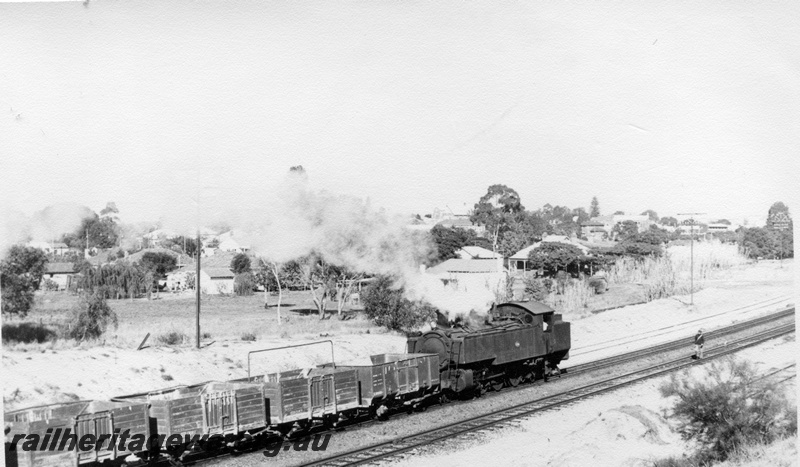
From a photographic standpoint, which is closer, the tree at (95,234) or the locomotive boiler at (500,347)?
the locomotive boiler at (500,347)

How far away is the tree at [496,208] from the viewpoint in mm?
18891

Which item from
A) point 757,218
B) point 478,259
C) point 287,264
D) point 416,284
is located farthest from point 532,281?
point 757,218

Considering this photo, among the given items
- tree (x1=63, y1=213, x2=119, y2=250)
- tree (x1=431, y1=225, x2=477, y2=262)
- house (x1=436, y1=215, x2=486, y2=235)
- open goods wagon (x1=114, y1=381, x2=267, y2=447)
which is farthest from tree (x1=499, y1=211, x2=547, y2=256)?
open goods wagon (x1=114, y1=381, x2=267, y2=447)

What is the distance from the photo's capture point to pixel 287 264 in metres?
28.5

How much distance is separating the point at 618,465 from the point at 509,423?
103 inches

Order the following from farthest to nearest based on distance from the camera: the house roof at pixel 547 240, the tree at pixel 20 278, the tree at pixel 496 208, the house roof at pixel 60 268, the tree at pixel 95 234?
the house roof at pixel 547 240 → the tree at pixel 95 234 → the house roof at pixel 60 268 → the tree at pixel 496 208 → the tree at pixel 20 278

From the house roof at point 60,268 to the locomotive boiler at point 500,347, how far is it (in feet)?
39.2

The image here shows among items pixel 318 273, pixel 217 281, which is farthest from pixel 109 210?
pixel 217 281

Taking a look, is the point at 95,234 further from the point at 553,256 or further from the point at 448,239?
the point at 553,256

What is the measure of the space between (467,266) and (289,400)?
1417 cm

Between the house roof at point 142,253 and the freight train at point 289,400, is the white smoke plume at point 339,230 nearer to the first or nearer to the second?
the freight train at point 289,400

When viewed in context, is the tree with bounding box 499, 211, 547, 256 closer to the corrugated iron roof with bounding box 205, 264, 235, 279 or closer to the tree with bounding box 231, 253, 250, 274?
the tree with bounding box 231, 253, 250, 274

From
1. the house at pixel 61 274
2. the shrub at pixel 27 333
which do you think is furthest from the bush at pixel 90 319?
the house at pixel 61 274

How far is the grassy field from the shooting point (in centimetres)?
1903
